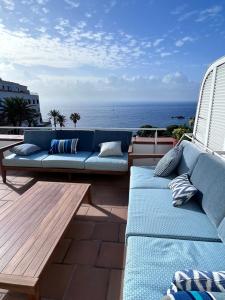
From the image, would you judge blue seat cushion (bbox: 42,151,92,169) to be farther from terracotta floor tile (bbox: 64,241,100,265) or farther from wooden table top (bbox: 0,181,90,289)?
terracotta floor tile (bbox: 64,241,100,265)

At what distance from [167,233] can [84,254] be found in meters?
0.80

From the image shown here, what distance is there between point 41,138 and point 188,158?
2.65 metres

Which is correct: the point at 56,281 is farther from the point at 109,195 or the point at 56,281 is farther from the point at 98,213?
the point at 109,195

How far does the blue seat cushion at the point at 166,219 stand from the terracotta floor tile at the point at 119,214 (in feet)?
1.58

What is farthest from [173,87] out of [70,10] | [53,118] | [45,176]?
[53,118]

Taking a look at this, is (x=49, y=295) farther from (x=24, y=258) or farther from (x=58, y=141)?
(x=58, y=141)

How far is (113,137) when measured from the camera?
12.7ft

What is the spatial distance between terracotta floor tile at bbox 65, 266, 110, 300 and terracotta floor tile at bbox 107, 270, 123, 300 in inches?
1.3

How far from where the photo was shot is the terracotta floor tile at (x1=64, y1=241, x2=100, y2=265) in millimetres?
1854

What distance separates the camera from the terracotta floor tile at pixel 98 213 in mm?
2500

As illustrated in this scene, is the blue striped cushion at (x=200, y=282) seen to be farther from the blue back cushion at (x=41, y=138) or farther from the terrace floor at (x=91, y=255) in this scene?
the blue back cushion at (x=41, y=138)

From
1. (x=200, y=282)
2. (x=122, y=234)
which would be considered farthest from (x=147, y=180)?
(x=200, y=282)

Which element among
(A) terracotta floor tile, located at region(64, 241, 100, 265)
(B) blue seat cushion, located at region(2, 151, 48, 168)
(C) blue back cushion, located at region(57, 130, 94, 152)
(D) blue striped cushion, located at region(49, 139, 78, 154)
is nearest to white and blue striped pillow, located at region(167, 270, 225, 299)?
(A) terracotta floor tile, located at region(64, 241, 100, 265)

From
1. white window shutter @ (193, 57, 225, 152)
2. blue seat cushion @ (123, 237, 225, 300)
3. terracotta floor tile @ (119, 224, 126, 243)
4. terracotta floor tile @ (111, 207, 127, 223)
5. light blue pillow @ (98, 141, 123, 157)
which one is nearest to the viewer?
blue seat cushion @ (123, 237, 225, 300)
